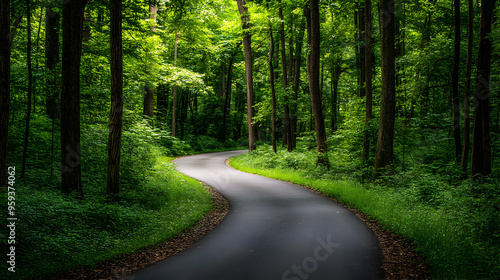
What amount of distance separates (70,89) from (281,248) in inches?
269

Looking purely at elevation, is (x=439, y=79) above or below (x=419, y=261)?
above

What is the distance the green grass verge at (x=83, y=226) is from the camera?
5477mm

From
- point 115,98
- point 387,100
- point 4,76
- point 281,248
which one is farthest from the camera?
point 387,100

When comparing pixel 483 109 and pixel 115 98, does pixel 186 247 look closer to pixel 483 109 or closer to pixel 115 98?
pixel 115 98

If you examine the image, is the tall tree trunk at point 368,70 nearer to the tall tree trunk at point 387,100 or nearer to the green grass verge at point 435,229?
the tall tree trunk at point 387,100

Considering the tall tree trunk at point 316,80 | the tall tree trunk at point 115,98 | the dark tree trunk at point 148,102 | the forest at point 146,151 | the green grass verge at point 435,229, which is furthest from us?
the dark tree trunk at point 148,102

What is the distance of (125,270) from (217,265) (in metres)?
1.71

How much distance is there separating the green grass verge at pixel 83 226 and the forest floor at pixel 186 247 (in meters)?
0.19

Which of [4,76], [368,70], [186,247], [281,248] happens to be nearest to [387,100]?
[368,70]

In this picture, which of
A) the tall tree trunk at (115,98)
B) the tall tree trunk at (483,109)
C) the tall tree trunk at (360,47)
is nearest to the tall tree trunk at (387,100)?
the tall tree trunk at (483,109)

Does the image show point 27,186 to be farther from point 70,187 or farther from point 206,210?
point 206,210

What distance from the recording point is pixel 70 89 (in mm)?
8070

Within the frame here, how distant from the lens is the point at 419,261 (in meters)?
5.89

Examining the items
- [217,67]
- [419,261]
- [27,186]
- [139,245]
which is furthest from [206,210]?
[217,67]
